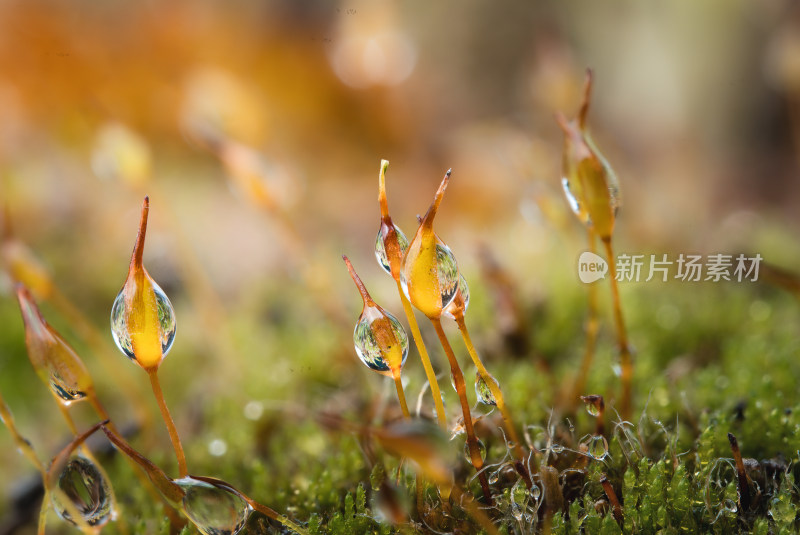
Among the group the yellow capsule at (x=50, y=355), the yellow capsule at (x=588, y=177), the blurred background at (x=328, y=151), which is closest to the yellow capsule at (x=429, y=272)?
the yellow capsule at (x=588, y=177)

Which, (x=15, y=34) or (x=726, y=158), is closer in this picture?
(x=15, y=34)

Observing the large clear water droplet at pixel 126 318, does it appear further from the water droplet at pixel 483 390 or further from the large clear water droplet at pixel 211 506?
A: the water droplet at pixel 483 390

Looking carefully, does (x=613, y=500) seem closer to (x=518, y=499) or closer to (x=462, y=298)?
(x=518, y=499)

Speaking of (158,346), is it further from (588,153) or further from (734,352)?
(734,352)

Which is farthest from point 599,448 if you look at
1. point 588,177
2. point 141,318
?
point 141,318

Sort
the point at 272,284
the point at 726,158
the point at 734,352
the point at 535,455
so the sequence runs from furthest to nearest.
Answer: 1. the point at 726,158
2. the point at 272,284
3. the point at 734,352
4. the point at 535,455

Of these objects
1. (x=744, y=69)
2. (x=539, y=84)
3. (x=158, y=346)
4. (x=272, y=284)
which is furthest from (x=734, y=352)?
(x=744, y=69)

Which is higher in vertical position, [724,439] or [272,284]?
[724,439]
